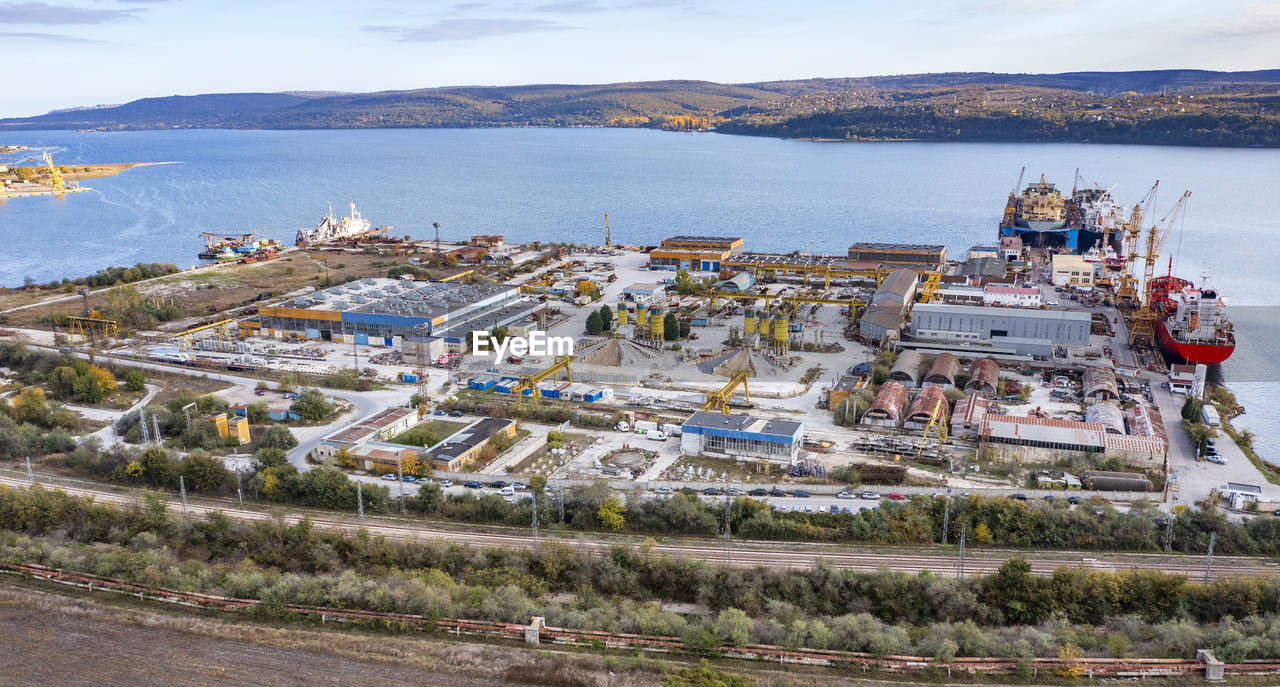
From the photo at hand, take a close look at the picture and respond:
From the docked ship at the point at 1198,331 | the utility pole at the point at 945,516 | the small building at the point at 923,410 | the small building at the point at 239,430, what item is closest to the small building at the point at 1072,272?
the docked ship at the point at 1198,331

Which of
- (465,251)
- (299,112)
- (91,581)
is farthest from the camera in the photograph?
(299,112)

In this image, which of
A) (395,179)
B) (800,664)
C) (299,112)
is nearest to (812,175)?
(395,179)

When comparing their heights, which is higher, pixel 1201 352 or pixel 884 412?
pixel 1201 352

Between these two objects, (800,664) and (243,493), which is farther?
(243,493)

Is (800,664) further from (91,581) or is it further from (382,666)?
(91,581)

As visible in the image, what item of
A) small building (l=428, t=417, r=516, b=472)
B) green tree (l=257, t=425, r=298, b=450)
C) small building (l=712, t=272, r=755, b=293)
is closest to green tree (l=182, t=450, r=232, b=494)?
green tree (l=257, t=425, r=298, b=450)

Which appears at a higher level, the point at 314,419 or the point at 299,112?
the point at 299,112

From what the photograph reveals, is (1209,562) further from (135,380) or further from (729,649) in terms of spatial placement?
(135,380)

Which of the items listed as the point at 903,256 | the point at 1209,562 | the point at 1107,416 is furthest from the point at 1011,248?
the point at 1209,562
